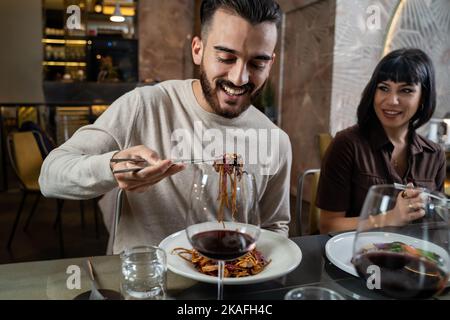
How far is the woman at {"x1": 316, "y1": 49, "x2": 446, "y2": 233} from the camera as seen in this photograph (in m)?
1.71

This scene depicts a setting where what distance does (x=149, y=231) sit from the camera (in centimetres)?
139

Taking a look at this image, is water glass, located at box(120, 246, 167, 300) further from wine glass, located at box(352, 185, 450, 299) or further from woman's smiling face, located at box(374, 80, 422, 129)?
woman's smiling face, located at box(374, 80, 422, 129)

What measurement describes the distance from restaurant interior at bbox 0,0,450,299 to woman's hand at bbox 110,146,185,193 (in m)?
1.05

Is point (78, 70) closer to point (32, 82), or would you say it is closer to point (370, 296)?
point (32, 82)

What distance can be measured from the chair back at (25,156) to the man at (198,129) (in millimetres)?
1668

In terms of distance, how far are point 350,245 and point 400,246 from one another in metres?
0.36

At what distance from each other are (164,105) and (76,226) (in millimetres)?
2674

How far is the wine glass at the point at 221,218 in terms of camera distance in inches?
29.5

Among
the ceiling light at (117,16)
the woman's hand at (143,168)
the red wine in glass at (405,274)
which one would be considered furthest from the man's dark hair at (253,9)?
the ceiling light at (117,16)

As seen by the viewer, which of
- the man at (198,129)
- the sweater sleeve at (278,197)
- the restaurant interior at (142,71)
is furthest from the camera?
the restaurant interior at (142,71)

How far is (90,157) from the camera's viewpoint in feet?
3.51

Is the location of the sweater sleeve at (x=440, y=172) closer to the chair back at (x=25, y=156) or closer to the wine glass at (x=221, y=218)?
the wine glass at (x=221, y=218)

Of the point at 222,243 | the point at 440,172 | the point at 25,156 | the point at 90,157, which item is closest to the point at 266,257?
the point at 222,243

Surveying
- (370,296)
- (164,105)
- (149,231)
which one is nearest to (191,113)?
(164,105)
